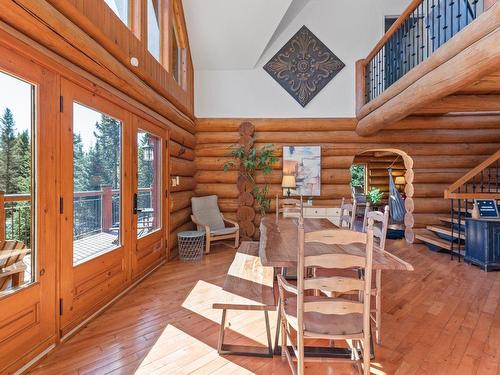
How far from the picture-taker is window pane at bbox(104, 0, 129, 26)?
2797 mm

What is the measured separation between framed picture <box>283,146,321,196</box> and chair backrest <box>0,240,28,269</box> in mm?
4577

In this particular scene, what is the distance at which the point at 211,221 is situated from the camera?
539cm

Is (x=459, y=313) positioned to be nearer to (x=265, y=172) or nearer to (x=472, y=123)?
(x=265, y=172)

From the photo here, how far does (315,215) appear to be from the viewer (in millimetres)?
5789

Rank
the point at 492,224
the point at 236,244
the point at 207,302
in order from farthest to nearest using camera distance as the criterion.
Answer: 1. the point at 236,244
2. the point at 492,224
3. the point at 207,302

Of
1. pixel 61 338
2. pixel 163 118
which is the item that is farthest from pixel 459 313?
pixel 163 118

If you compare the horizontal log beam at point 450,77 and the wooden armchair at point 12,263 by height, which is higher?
the horizontal log beam at point 450,77

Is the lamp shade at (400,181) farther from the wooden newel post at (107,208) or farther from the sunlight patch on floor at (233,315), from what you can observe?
the wooden newel post at (107,208)

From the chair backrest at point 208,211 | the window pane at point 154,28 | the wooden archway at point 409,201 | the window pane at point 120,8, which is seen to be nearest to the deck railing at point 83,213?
the chair backrest at point 208,211

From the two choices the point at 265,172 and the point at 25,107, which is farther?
the point at 265,172

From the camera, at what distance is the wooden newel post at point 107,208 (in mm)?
2896

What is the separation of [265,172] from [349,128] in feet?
6.70

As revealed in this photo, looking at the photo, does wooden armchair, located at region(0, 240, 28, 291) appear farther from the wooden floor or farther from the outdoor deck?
the wooden floor

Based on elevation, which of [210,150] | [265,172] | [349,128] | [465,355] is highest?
[349,128]
